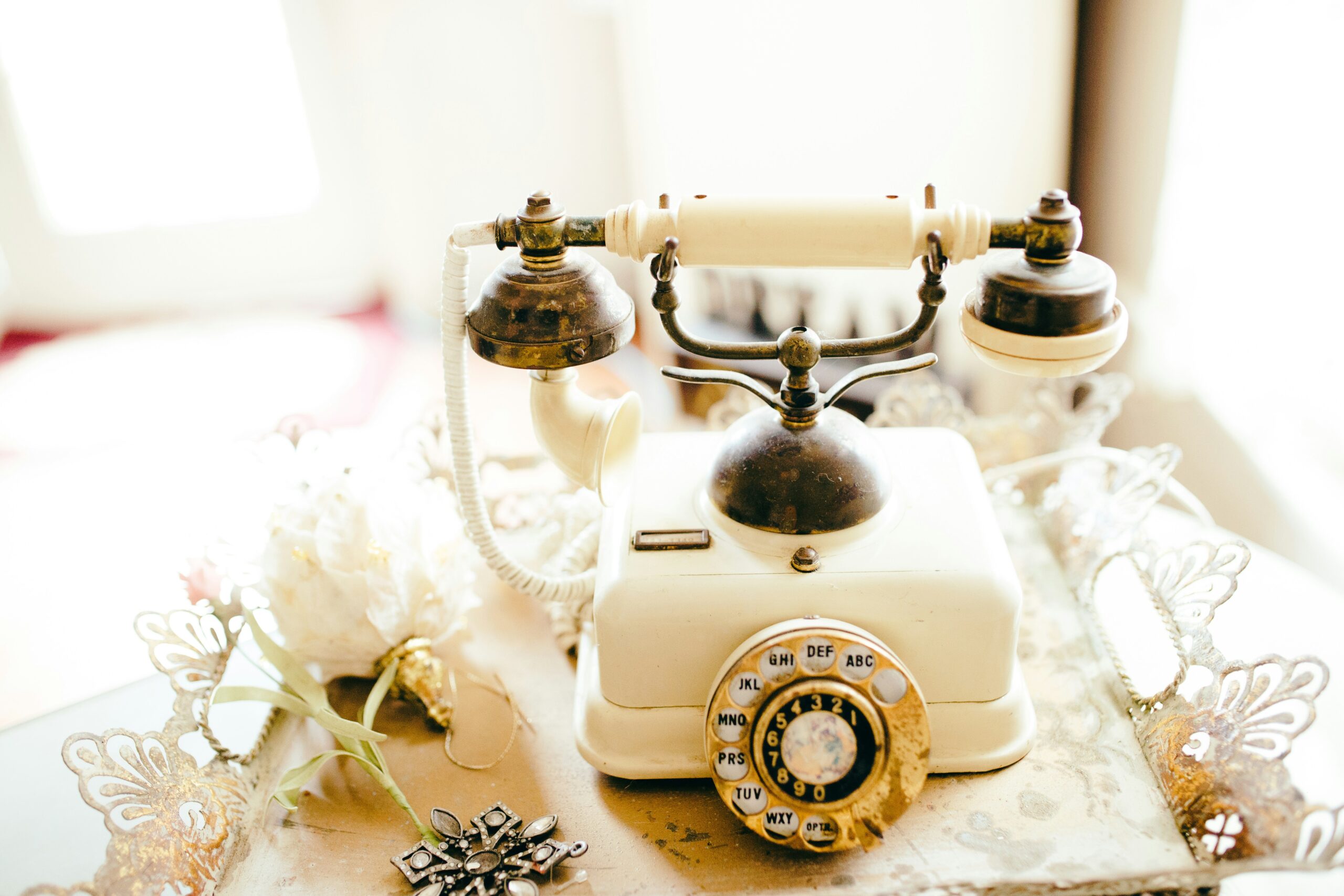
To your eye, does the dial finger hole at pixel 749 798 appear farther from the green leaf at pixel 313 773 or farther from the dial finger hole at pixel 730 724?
the green leaf at pixel 313 773

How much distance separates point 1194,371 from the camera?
4.82ft

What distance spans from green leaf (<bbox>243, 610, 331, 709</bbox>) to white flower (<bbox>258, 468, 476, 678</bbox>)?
3 cm

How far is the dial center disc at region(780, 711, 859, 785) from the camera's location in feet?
2.63

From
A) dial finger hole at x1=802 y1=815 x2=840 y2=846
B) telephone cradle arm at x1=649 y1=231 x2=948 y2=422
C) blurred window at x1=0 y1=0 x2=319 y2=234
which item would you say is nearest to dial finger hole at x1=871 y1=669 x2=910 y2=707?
dial finger hole at x1=802 y1=815 x2=840 y2=846

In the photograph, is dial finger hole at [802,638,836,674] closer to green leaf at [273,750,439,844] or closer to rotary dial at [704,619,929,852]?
rotary dial at [704,619,929,852]

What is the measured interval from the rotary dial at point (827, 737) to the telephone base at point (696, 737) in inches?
2.7

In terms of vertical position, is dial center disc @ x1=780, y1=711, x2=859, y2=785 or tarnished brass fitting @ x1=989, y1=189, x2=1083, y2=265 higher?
tarnished brass fitting @ x1=989, y1=189, x2=1083, y2=265

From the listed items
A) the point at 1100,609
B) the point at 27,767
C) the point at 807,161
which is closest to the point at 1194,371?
the point at 1100,609

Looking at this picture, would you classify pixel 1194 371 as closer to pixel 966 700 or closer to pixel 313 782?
pixel 966 700

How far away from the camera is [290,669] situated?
0.94 m

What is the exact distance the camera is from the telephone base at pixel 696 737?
0.87m

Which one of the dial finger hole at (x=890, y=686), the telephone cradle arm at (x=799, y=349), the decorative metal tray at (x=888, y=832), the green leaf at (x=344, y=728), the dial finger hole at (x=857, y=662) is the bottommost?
the decorative metal tray at (x=888, y=832)

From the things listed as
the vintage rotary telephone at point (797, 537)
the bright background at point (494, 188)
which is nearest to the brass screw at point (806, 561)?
the vintage rotary telephone at point (797, 537)

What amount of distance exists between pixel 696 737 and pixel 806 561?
19 cm
